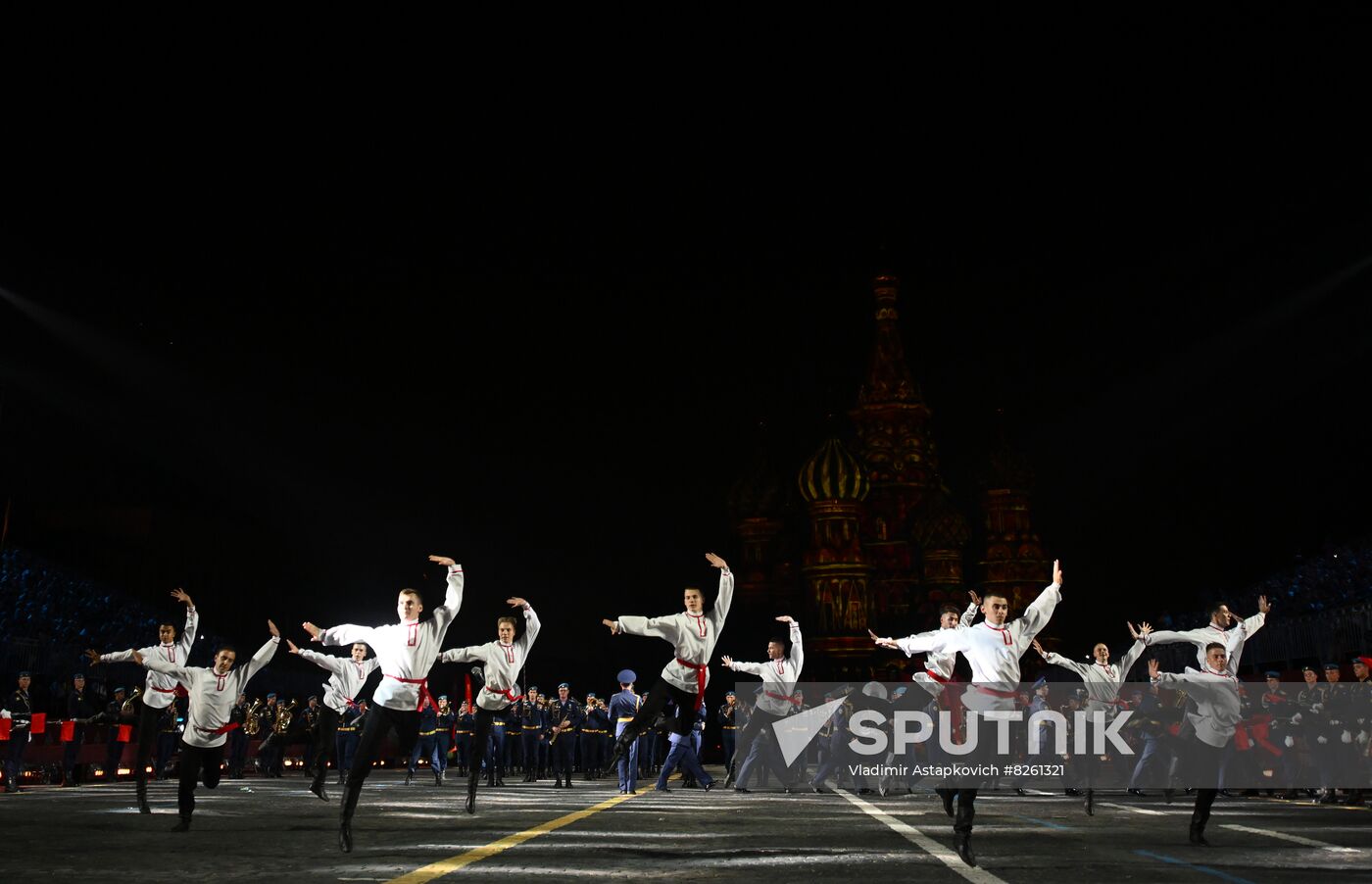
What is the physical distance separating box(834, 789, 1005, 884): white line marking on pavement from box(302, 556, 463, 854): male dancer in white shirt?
438 centimetres

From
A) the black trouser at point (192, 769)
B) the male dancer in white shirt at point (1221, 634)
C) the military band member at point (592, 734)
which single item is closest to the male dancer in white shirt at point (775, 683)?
the male dancer in white shirt at point (1221, 634)

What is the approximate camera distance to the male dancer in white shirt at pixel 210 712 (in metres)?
14.7

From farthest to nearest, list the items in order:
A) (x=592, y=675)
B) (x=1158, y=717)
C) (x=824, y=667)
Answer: (x=824, y=667) < (x=592, y=675) < (x=1158, y=717)

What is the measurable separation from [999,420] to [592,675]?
61.7 metres

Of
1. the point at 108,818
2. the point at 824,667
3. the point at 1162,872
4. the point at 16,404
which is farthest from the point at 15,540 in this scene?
the point at 824,667

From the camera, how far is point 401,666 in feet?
41.1

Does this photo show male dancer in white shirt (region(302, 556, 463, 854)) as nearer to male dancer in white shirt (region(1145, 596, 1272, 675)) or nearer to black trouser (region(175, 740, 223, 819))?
black trouser (region(175, 740, 223, 819))

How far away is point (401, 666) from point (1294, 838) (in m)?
8.45

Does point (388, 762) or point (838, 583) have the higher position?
point (838, 583)

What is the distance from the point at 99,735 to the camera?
31203 millimetres

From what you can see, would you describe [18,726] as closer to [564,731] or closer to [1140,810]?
[564,731]

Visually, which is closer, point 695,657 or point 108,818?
point 108,818

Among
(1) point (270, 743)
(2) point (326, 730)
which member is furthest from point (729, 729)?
(2) point (326, 730)

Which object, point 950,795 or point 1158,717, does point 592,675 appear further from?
point 950,795
